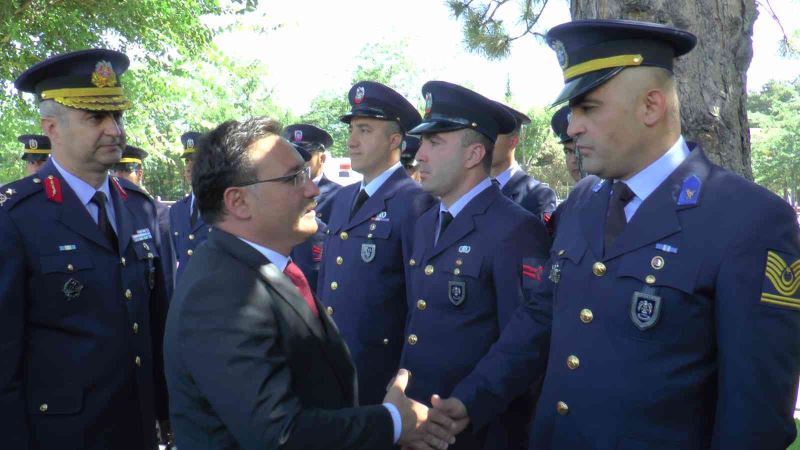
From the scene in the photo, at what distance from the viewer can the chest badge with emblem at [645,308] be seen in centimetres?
212

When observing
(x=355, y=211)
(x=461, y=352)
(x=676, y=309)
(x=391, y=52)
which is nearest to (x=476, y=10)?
(x=355, y=211)

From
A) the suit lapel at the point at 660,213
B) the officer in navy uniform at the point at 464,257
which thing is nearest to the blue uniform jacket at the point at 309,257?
the officer in navy uniform at the point at 464,257

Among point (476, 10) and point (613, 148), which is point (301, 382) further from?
point (476, 10)

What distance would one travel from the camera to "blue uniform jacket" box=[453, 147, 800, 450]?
6.51 ft

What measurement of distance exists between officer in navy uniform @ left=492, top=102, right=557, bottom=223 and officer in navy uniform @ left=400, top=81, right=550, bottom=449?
1946 millimetres

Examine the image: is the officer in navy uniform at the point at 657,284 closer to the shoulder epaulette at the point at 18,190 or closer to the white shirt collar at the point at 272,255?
the white shirt collar at the point at 272,255

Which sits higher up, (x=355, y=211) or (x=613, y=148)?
(x=613, y=148)

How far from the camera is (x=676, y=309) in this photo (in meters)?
2.10

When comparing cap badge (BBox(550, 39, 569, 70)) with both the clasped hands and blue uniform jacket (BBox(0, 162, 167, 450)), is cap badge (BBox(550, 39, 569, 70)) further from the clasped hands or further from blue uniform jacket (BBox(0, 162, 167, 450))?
blue uniform jacket (BBox(0, 162, 167, 450))

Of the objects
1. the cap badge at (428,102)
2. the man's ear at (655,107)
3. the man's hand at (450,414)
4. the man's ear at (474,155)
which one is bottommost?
the man's hand at (450,414)

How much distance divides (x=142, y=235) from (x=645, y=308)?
2.41m

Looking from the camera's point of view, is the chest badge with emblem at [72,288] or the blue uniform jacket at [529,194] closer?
the chest badge with emblem at [72,288]

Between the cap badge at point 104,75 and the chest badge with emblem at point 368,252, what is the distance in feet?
5.68

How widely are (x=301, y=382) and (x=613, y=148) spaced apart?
1.28m
